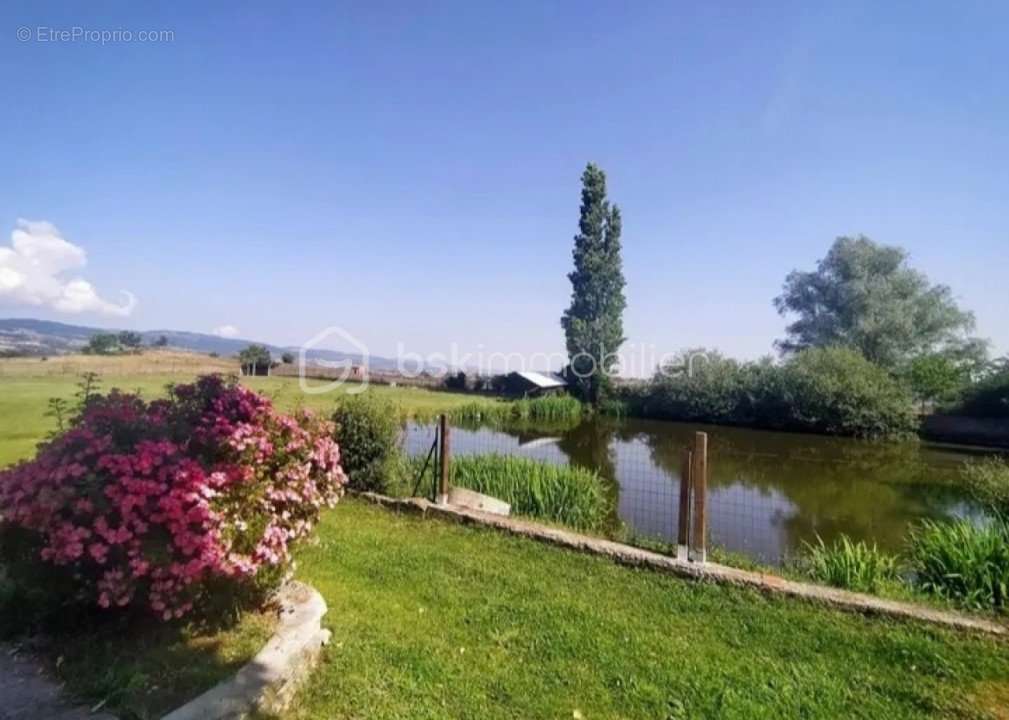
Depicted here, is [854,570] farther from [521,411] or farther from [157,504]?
[521,411]

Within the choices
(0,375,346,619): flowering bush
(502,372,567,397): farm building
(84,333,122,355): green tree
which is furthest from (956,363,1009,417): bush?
(84,333,122,355): green tree

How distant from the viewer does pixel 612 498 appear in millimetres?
9516

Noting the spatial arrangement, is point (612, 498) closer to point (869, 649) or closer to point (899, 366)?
point (869, 649)

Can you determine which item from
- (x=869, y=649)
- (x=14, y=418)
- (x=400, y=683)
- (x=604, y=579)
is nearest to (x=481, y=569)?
(x=604, y=579)

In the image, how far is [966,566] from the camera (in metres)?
4.55

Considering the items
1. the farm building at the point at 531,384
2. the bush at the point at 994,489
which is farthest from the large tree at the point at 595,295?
the bush at the point at 994,489

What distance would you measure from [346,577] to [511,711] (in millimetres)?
1988

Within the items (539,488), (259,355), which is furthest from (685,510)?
(259,355)

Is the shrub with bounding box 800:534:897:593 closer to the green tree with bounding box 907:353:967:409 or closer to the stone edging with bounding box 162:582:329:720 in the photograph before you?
the stone edging with bounding box 162:582:329:720

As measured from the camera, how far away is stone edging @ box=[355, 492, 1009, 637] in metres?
3.59

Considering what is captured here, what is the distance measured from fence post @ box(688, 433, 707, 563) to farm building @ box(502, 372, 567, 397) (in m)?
24.3

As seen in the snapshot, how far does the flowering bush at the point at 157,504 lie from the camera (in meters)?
2.18

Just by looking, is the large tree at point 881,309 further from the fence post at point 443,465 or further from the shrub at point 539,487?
the fence post at point 443,465

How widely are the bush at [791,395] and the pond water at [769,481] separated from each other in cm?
126
